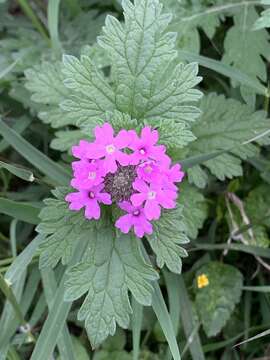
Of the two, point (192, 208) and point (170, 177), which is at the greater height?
point (170, 177)

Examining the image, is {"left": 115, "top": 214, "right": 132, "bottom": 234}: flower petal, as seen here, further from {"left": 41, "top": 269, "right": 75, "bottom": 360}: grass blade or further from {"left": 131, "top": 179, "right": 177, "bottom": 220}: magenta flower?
{"left": 41, "top": 269, "right": 75, "bottom": 360}: grass blade

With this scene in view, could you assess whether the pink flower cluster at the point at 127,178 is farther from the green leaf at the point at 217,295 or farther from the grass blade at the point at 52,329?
the green leaf at the point at 217,295

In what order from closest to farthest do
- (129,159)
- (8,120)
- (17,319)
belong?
(129,159), (17,319), (8,120)

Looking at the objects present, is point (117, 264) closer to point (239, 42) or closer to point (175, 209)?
point (175, 209)

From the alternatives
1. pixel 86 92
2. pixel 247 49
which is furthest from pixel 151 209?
pixel 247 49

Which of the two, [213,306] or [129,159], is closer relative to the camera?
[129,159]

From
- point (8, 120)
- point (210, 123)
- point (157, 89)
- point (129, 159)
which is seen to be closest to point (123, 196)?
point (129, 159)

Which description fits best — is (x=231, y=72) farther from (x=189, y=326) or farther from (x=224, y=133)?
(x=189, y=326)
